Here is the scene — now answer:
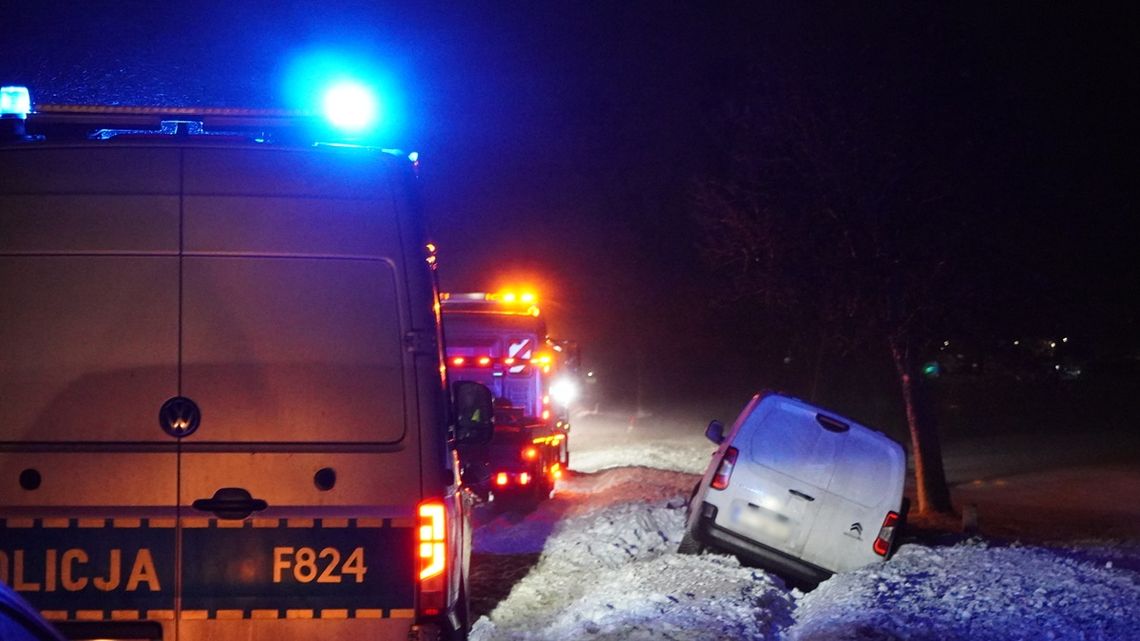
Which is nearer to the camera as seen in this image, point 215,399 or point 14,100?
point 215,399

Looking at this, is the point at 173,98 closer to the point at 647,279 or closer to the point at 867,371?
the point at 867,371

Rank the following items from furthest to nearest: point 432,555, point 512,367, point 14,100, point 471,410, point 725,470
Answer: point 512,367, point 725,470, point 471,410, point 14,100, point 432,555

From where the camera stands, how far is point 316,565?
484 cm

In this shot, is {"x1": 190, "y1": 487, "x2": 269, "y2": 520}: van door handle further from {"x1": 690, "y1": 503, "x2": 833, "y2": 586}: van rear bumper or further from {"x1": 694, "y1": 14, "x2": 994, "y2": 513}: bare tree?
{"x1": 694, "y1": 14, "x2": 994, "y2": 513}: bare tree

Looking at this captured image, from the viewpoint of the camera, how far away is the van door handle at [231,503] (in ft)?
15.7

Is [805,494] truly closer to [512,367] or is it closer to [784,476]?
[784,476]

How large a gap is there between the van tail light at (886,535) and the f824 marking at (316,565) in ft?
26.6

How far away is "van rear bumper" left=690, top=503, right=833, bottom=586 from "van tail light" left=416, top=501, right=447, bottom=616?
756cm

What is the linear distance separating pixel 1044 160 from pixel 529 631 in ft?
38.7

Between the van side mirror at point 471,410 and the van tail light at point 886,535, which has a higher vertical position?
the van side mirror at point 471,410

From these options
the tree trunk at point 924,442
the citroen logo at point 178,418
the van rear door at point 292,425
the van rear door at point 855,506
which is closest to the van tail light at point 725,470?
the van rear door at point 855,506

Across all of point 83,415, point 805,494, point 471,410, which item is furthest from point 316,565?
point 805,494

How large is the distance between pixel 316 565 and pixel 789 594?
24.7 ft

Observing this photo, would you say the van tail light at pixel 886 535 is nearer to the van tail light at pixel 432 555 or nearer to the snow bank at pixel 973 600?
the snow bank at pixel 973 600
